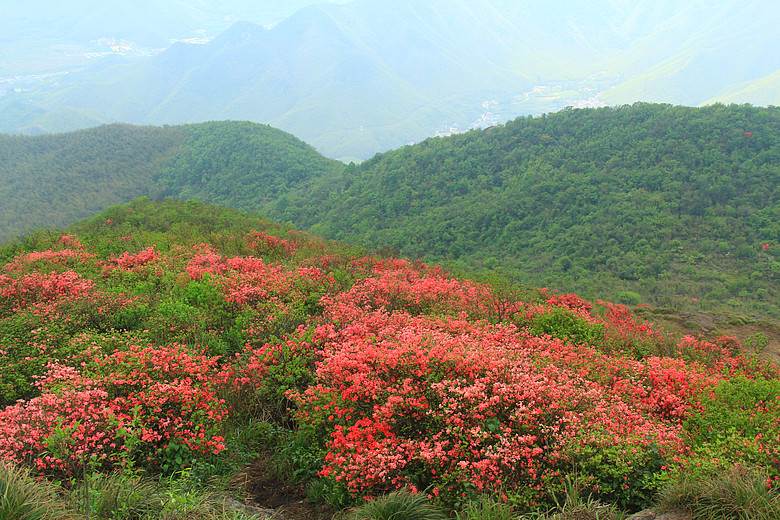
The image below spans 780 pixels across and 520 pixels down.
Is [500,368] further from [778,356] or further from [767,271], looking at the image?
[767,271]

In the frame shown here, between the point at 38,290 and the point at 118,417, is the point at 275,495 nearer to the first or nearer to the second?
the point at 118,417

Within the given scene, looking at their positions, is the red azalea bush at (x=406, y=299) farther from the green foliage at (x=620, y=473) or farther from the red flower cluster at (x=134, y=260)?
the red flower cluster at (x=134, y=260)

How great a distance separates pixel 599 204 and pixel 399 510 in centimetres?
3391

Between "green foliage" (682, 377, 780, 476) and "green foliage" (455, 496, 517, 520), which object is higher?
"green foliage" (455, 496, 517, 520)

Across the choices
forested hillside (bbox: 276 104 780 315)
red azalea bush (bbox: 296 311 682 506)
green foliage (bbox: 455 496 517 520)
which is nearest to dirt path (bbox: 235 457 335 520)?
red azalea bush (bbox: 296 311 682 506)

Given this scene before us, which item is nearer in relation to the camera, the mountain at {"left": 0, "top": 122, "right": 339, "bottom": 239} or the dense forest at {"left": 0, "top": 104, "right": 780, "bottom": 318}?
the dense forest at {"left": 0, "top": 104, "right": 780, "bottom": 318}

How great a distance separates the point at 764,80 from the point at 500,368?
237 meters

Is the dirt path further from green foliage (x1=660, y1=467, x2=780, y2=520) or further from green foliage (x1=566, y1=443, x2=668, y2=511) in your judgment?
green foliage (x1=660, y1=467, x2=780, y2=520)

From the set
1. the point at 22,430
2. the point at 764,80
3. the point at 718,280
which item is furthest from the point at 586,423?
the point at 764,80

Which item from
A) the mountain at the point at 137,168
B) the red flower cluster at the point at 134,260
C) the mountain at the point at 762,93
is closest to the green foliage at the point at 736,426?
the red flower cluster at the point at 134,260

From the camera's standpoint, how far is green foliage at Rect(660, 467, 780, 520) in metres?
3.60

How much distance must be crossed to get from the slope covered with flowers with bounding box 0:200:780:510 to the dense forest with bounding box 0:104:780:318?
11.3 metres

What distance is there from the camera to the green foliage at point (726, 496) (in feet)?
11.8

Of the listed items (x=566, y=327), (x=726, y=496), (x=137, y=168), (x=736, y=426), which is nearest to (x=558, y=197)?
(x=566, y=327)
